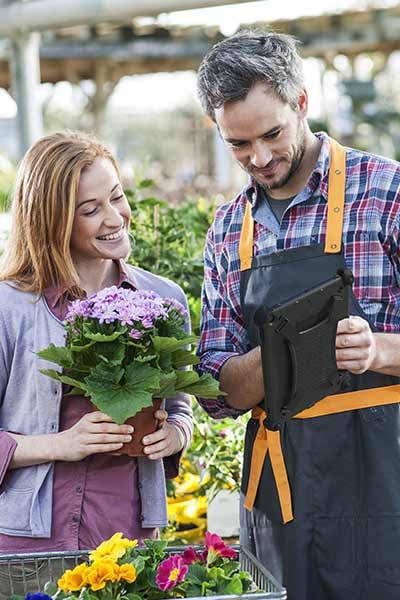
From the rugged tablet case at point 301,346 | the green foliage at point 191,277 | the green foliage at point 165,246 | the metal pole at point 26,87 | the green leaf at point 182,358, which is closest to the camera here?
the rugged tablet case at point 301,346

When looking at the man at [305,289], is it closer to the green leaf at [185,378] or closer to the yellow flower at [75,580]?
the green leaf at [185,378]

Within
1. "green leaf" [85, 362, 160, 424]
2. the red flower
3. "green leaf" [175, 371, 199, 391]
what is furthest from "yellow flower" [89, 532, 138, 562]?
"green leaf" [175, 371, 199, 391]

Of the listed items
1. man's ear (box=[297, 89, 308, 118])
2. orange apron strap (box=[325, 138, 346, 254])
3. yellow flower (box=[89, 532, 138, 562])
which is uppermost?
man's ear (box=[297, 89, 308, 118])

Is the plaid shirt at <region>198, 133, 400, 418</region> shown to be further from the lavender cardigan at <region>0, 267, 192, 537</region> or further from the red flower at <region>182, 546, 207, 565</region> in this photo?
the red flower at <region>182, 546, 207, 565</region>

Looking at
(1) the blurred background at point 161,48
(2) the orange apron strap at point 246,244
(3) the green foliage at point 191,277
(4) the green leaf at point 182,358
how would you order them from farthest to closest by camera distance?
(1) the blurred background at point 161,48, (3) the green foliage at point 191,277, (2) the orange apron strap at point 246,244, (4) the green leaf at point 182,358

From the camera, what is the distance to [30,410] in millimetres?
2055

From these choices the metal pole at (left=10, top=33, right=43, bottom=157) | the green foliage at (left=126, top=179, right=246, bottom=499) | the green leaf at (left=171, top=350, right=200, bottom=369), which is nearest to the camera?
the green leaf at (left=171, top=350, right=200, bottom=369)

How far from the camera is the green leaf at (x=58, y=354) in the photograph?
183 centimetres

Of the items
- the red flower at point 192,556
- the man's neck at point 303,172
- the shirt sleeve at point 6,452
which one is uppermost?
the man's neck at point 303,172

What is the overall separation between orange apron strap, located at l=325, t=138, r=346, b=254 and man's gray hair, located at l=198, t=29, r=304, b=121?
6.2 inches

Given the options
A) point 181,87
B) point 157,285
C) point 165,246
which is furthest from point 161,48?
point 181,87

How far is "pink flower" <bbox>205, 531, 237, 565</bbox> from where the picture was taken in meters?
1.69

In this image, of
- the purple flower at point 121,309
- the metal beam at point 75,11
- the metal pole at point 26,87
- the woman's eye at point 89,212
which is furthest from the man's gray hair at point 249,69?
the metal pole at point 26,87

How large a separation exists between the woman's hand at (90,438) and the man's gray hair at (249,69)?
673mm
